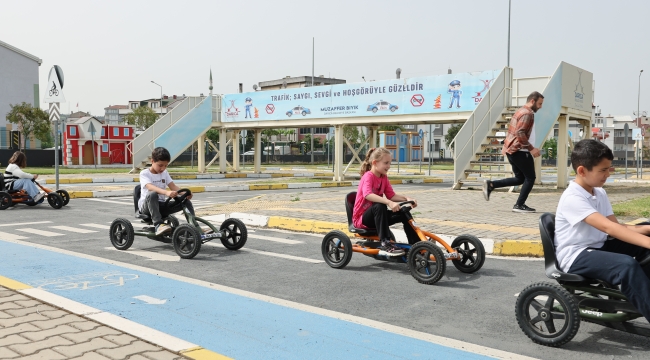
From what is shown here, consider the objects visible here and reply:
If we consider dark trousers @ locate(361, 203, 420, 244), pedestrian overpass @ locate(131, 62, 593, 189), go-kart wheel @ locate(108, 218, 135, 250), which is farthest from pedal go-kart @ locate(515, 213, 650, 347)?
pedestrian overpass @ locate(131, 62, 593, 189)

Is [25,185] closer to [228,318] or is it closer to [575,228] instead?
[228,318]

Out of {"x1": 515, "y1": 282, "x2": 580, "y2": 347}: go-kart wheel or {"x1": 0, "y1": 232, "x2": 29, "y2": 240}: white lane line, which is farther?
{"x1": 0, "y1": 232, "x2": 29, "y2": 240}: white lane line

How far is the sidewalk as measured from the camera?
354 centimetres

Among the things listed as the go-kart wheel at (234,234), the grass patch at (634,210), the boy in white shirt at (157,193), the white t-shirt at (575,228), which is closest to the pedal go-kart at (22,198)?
the boy in white shirt at (157,193)

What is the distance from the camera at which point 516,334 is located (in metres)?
4.12

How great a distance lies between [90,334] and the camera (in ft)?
12.9

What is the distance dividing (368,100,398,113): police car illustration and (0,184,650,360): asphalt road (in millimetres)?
12848

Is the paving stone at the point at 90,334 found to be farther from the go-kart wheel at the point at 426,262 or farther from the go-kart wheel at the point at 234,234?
the go-kart wheel at the point at 234,234

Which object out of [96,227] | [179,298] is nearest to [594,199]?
[179,298]

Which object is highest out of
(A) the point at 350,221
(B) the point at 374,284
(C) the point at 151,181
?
(C) the point at 151,181

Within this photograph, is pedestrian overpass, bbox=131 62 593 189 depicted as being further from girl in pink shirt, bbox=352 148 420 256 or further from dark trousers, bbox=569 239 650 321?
dark trousers, bbox=569 239 650 321

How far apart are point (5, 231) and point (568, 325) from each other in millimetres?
8417

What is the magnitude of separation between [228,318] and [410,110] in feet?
56.4

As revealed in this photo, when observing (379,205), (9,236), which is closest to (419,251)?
(379,205)
